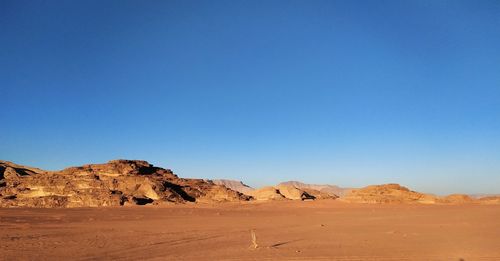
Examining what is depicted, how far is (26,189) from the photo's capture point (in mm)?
53281

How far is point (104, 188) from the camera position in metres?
50.9

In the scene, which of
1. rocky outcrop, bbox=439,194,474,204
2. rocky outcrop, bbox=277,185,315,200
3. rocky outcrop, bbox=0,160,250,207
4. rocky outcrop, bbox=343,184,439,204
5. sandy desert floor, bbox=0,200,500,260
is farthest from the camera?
rocky outcrop, bbox=277,185,315,200

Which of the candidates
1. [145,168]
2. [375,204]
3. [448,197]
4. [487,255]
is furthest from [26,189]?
[487,255]

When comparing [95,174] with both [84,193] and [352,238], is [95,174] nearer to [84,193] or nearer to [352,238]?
[84,193]

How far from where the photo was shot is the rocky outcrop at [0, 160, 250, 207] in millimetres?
47094

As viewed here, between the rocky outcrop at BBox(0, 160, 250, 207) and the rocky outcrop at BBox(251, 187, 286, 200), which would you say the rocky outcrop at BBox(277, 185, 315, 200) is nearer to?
the rocky outcrop at BBox(251, 187, 286, 200)

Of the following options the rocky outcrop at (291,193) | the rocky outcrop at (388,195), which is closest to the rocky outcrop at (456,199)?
the rocky outcrop at (388,195)

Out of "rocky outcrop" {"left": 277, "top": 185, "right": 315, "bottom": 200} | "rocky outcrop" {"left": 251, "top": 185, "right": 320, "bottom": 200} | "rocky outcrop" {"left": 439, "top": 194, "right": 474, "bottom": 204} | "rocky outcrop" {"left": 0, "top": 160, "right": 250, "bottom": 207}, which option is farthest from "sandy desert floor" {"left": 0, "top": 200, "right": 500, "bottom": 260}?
"rocky outcrop" {"left": 277, "top": 185, "right": 315, "bottom": 200}

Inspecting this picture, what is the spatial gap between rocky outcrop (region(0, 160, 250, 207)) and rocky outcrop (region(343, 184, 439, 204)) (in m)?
18.6

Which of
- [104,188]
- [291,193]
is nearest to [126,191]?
[104,188]

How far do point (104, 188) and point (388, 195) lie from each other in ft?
108

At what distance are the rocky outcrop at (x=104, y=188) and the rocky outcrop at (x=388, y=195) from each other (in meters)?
18.6

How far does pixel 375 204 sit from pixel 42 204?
117ft

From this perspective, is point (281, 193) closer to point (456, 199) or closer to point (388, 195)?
point (388, 195)
